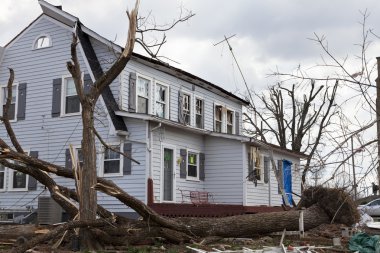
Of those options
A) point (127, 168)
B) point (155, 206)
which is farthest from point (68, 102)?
point (155, 206)

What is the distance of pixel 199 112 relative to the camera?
21516 mm

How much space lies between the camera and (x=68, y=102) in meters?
18.1

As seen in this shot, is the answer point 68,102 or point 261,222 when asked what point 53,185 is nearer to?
point 261,222

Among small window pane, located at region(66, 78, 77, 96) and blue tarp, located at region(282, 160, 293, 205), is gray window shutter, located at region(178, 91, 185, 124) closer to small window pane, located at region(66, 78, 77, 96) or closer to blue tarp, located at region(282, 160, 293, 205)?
small window pane, located at region(66, 78, 77, 96)

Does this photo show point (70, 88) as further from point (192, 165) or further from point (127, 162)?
point (192, 165)

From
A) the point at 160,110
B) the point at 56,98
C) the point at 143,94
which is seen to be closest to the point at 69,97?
the point at 56,98

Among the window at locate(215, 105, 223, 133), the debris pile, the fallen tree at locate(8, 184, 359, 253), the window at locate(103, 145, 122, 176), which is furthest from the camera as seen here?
the window at locate(215, 105, 223, 133)

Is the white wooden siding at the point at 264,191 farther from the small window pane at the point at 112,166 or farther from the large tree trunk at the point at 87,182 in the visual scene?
the large tree trunk at the point at 87,182

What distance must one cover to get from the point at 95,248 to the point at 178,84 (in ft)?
37.5

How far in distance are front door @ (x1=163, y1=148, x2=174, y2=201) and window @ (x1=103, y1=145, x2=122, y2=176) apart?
173cm

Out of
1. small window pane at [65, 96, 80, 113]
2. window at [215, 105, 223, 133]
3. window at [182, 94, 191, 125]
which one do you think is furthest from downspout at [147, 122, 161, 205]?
window at [215, 105, 223, 133]

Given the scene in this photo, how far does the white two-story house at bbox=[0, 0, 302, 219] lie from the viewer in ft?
54.9

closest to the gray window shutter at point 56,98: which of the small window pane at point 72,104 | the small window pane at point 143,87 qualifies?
the small window pane at point 72,104

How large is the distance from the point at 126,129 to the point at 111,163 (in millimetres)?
1324
